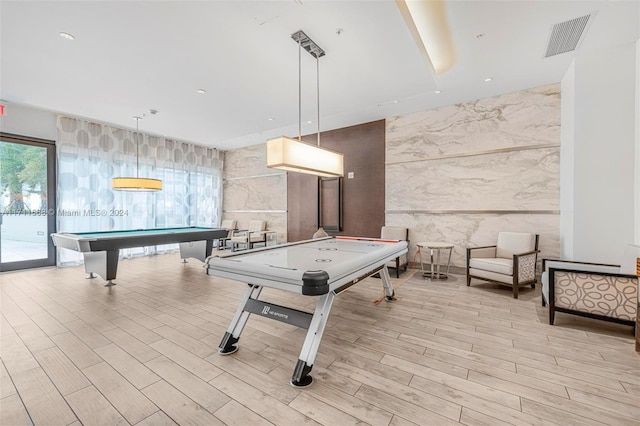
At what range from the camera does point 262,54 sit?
10.5 ft

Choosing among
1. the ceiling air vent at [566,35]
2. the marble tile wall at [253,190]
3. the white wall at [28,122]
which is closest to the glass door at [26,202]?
the white wall at [28,122]

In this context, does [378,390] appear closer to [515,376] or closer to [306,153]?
[515,376]

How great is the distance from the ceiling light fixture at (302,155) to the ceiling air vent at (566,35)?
8.40 feet

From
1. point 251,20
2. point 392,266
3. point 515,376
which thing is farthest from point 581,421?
point 251,20

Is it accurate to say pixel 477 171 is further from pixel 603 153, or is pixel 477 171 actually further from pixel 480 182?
pixel 603 153

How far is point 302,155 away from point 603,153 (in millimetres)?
3778

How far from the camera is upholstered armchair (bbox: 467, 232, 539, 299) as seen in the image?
3611 millimetres

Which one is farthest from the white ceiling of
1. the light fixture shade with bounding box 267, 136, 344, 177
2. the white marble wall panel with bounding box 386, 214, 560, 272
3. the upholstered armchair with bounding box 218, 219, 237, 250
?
the upholstered armchair with bounding box 218, 219, 237, 250

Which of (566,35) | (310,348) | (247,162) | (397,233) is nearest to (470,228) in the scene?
(397,233)

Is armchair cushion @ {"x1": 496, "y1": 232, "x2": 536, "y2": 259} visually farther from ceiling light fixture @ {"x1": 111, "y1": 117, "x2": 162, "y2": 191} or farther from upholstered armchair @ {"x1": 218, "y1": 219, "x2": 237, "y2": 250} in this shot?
upholstered armchair @ {"x1": 218, "y1": 219, "x2": 237, "y2": 250}

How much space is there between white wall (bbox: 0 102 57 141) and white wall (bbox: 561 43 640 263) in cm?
898

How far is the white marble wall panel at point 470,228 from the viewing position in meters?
4.16

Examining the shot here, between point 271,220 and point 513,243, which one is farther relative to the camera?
point 271,220

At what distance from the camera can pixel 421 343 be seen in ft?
7.75
